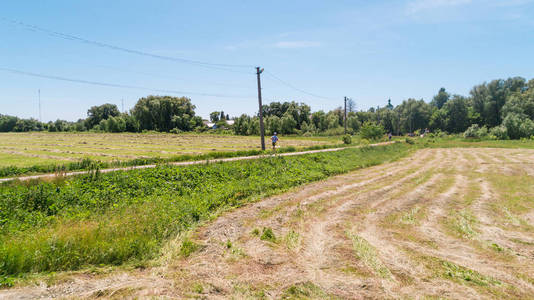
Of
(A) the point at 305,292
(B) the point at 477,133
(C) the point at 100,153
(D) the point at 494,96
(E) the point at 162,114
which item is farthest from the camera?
(E) the point at 162,114

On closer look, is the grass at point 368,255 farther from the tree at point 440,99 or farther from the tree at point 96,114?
the tree at point 440,99

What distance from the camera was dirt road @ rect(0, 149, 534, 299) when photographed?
4.97 meters

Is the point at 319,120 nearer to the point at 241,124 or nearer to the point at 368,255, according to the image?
the point at 241,124

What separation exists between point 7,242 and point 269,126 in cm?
8424

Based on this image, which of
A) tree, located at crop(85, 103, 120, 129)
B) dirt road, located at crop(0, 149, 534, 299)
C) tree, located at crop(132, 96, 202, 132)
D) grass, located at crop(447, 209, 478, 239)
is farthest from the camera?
tree, located at crop(85, 103, 120, 129)

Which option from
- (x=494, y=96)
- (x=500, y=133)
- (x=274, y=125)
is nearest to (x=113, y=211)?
(x=500, y=133)

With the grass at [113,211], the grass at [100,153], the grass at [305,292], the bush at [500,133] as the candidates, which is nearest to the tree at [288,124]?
the grass at [100,153]

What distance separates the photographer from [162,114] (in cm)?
10000

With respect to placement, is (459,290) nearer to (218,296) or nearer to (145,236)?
(218,296)

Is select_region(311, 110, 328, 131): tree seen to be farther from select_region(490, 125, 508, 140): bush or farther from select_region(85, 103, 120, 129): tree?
select_region(85, 103, 120, 129): tree

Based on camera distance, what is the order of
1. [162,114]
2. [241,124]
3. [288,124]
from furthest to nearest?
1. [162,114]
2. [241,124]
3. [288,124]

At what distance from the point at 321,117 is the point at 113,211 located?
88.8 metres

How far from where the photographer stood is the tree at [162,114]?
99.8 metres

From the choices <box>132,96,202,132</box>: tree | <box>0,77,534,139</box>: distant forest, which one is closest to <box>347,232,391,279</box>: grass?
<box>0,77,534,139</box>: distant forest
